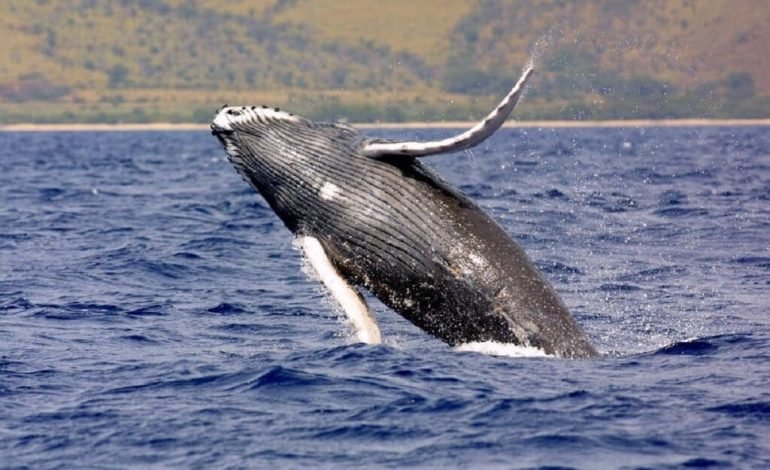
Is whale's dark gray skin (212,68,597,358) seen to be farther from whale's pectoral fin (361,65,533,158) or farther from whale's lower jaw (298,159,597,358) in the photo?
whale's pectoral fin (361,65,533,158)

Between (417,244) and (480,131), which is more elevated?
(480,131)

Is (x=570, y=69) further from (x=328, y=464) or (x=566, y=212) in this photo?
(x=328, y=464)

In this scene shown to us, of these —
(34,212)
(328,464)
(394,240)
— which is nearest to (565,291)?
(394,240)

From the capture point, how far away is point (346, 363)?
10.3m

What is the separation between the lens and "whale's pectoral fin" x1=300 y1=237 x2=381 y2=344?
32.3ft

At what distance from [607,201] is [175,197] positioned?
9.91 meters

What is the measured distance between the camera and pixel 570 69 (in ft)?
554

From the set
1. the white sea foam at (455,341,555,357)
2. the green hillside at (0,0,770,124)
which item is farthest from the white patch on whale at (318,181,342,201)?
the green hillside at (0,0,770,124)

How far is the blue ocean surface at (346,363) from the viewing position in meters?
8.12

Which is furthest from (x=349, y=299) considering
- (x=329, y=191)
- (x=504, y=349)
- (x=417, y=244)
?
(x=504, y=349)

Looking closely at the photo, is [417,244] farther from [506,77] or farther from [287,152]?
[506,77]

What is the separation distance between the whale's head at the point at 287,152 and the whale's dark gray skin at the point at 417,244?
0.01 m

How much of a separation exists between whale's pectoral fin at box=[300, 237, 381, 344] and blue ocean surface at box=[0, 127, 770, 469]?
30 centimetres

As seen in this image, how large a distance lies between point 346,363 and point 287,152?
170cm
